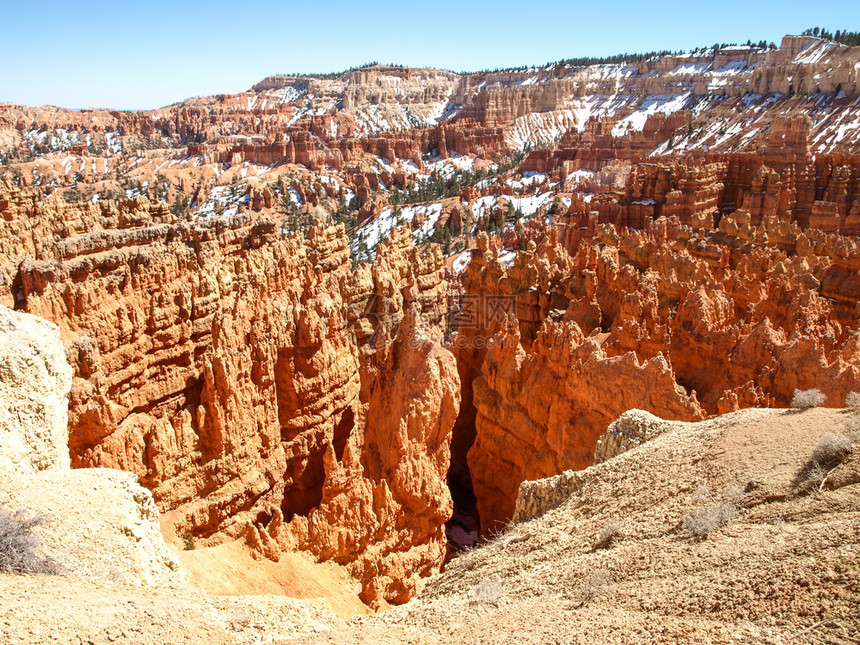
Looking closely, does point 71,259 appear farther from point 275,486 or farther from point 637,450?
point 637,450

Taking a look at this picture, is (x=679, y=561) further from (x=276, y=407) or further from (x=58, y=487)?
(x=276, y=407)

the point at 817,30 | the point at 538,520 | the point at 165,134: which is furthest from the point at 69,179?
the point at 817,30

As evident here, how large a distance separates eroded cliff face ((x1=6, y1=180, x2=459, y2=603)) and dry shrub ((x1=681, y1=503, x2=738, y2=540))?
5.05 metres

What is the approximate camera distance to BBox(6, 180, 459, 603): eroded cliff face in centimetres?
922

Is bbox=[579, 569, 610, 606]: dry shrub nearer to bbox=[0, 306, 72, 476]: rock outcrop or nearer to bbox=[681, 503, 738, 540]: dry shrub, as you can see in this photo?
bbox=[681, 503, 738, 540]: dry shrub

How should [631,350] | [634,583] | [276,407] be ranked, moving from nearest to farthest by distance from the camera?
[634,583] < [276,407] < [631,350]

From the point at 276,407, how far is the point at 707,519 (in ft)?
24.8

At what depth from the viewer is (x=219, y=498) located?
962cm

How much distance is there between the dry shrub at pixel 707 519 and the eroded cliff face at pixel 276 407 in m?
5.05

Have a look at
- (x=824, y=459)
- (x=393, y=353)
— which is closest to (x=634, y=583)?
(x=824, y=459)

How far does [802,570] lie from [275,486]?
8411 millimetres

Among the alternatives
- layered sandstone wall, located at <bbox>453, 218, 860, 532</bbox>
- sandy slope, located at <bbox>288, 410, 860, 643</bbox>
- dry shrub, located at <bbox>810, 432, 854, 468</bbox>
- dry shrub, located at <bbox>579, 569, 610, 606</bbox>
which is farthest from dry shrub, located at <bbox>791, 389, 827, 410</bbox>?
dry shrub, located at <bbox>579, 569, 610, 606</bbox>

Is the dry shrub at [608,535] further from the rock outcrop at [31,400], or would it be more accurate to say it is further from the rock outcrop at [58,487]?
the rock outcrop at [31,400]

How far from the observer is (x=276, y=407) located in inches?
429
